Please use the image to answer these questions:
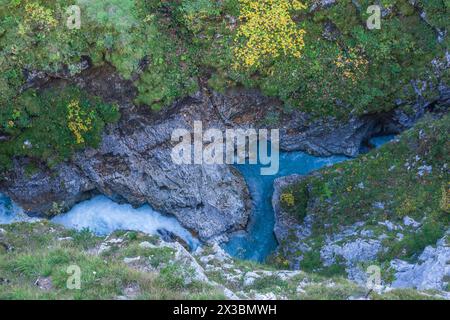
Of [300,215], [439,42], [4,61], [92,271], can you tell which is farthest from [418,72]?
[4,61]

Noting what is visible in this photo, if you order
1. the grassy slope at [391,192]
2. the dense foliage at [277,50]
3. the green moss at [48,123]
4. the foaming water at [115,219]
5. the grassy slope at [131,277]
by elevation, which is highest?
the dense foliage at [277,50]

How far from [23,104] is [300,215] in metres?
15.9

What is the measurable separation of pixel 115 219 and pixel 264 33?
521 inches

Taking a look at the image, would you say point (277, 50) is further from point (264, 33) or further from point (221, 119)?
point (221, 119)

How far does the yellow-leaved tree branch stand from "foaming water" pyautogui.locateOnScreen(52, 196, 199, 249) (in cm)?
975

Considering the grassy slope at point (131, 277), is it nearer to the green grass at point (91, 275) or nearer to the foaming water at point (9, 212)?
the green grass at point (91, 275)

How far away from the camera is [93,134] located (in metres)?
27.1

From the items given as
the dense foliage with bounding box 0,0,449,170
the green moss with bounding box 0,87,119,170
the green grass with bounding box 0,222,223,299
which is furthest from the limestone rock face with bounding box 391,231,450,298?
the green moss with bounding box 0,87,119,170

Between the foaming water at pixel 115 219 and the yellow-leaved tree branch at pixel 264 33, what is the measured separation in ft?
32.0

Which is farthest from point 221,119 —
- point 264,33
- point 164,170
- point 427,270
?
point 427,270

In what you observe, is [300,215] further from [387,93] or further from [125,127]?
[125,127]

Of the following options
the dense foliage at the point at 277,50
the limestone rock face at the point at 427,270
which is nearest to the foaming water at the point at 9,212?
the dense foliage at the point at 277,50

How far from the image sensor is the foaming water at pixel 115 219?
91.8ft

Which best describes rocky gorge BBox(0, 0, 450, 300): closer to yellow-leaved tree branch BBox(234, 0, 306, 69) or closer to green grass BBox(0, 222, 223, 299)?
yellow-leaved tree branch BBox(234, 0, 306, 69)
